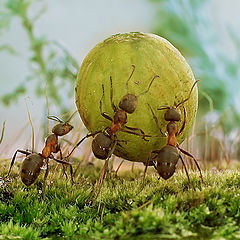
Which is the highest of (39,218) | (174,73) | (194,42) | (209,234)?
(194,42)

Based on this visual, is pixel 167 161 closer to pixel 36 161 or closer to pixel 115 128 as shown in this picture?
pixel 115 128

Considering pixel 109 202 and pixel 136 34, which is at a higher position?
pixel 136 34

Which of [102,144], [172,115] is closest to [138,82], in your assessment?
[172,115]

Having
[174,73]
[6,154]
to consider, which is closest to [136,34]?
[174,73]

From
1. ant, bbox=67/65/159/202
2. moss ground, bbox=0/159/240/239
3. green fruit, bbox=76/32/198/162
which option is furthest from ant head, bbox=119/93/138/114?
moss ground, bbox=0/159/240/239

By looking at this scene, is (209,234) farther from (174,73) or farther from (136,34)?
(136,34)

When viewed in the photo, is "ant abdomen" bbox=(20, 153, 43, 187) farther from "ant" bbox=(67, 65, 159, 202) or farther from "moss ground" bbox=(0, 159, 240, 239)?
"ant" bbox=(67, 65, 159, 202)

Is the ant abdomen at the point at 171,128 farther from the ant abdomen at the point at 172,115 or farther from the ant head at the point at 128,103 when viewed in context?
the ant head at the point at 128,103
